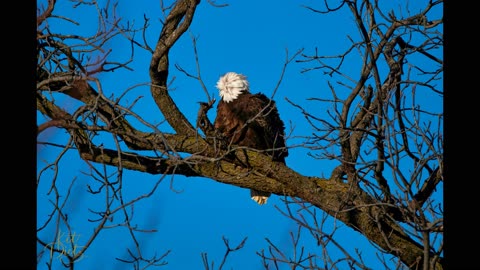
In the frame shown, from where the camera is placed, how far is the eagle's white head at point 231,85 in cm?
618

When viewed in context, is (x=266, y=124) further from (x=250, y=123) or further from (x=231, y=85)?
(x=231, y=85)

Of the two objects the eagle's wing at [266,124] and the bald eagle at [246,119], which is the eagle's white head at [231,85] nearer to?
the bald eagle at [246,119]

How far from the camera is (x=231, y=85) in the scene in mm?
6223

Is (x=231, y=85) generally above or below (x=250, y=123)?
above

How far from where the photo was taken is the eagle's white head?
6.18 m

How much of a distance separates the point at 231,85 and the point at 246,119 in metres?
0.48

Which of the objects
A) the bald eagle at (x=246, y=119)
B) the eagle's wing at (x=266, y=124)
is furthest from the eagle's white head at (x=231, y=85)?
the eagle's wing at (x=266, y=124)

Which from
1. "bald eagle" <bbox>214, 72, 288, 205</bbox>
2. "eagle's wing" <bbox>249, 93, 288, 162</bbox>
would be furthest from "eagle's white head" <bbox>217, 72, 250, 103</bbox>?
"eagle's wing" <bbox>249, 93, 288, 162</bbox>

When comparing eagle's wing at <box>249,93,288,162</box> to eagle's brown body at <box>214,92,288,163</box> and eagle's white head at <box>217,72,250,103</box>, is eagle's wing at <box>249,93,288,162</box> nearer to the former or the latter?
eagle's brown body at <box>214,92,288,163</box>

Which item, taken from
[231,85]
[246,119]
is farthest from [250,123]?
[231,85]

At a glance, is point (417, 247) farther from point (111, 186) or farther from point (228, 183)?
point (111, 186)
